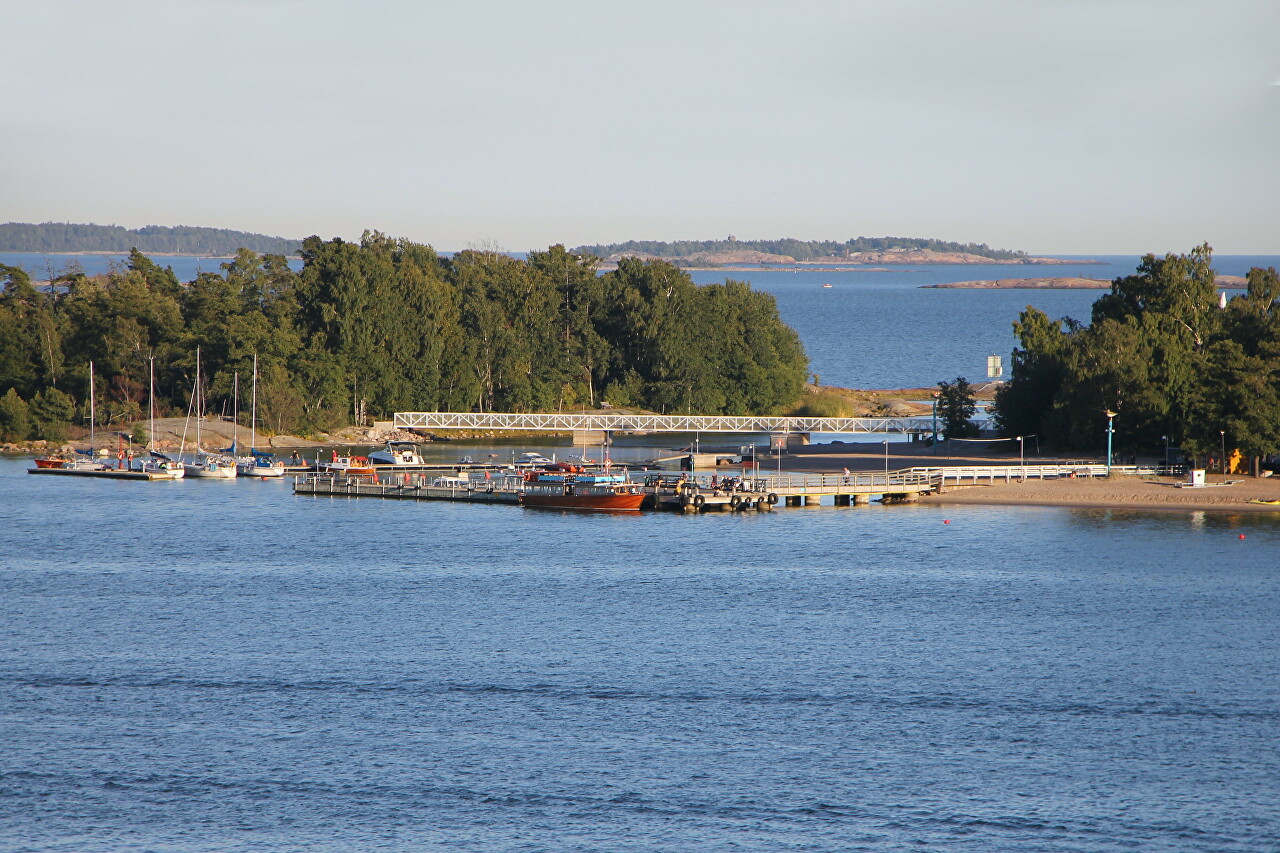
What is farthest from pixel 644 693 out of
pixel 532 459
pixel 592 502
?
pixel 532 459

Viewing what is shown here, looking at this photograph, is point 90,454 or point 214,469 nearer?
point 214,469

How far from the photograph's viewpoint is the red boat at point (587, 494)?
247 feet

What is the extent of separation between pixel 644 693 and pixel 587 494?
38.1m

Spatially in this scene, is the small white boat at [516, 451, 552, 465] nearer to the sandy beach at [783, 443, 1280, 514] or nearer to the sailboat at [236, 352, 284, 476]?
the sailboat at [236, 352, 284, 476]

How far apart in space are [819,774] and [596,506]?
145 feet

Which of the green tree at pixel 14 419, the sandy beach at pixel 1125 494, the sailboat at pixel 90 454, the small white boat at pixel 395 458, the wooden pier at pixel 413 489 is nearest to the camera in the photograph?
the sandy beach at pixel 1125 494

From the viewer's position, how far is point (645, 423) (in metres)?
111

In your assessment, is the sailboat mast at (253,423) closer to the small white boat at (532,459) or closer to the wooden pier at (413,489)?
the wooden pier at (413,489)

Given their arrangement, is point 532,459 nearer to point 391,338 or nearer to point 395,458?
point 395,458

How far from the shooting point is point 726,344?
4845 inches

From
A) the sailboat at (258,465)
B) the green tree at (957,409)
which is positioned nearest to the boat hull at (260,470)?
the sailboat at (258,465)

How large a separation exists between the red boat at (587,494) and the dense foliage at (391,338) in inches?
1376

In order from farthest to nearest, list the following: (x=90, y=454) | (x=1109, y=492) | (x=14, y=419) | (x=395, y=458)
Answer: (x=14, y=419), (x=90, y=454), (x=395, y=458), (x=1109, y=492)

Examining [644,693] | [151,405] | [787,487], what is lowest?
[644,693]
